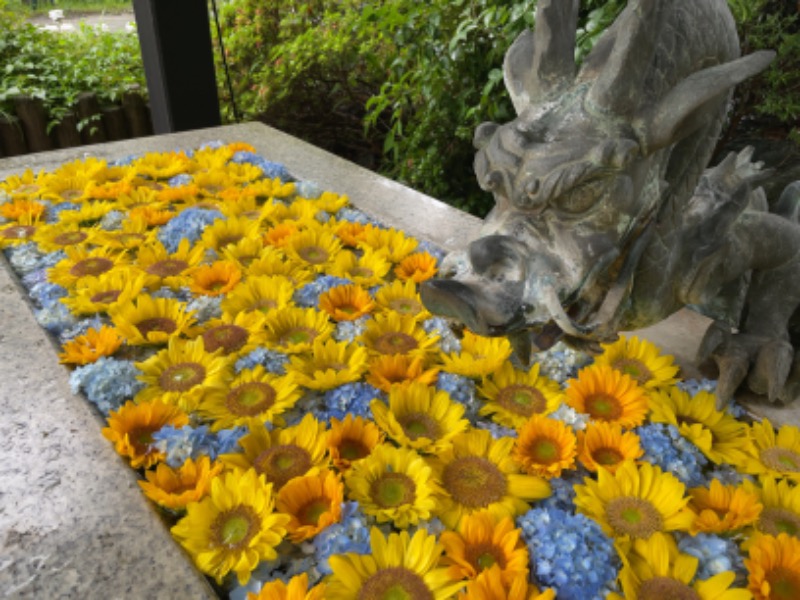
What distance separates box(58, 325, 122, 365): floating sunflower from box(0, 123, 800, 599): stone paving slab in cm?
5

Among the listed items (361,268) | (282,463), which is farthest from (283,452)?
(361,268)

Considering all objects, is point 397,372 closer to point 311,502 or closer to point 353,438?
point 353,438

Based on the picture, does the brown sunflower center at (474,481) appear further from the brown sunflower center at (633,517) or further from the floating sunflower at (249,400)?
the floating sunflower at (249,400)

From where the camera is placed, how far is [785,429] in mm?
1586

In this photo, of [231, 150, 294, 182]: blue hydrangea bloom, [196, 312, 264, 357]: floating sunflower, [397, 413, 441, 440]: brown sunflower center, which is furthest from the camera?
[231, 150, 294, 182]: blue hydrangea bloom

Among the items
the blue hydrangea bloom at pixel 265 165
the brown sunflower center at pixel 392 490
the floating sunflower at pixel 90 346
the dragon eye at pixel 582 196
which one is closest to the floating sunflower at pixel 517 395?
the brown sunflower center at pixel 392 490

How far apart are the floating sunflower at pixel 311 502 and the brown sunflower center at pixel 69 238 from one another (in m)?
1.55

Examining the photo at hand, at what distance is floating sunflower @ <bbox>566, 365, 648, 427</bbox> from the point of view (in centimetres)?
164

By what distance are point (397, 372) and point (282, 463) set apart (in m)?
0.42

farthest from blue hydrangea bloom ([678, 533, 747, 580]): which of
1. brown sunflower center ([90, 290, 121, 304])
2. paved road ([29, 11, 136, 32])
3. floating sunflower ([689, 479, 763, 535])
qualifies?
paved road ([29, 11, 136, 32])

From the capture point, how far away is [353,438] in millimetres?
1573

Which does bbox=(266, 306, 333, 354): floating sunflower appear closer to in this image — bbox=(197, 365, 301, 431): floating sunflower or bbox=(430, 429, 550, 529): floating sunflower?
bbox=(197, 365, 301, 431): floating sunflower

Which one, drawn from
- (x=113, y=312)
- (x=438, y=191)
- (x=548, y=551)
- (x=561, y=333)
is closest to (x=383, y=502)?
(x=548, y=551)

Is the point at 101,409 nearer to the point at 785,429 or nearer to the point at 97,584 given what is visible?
the point at 97,584
